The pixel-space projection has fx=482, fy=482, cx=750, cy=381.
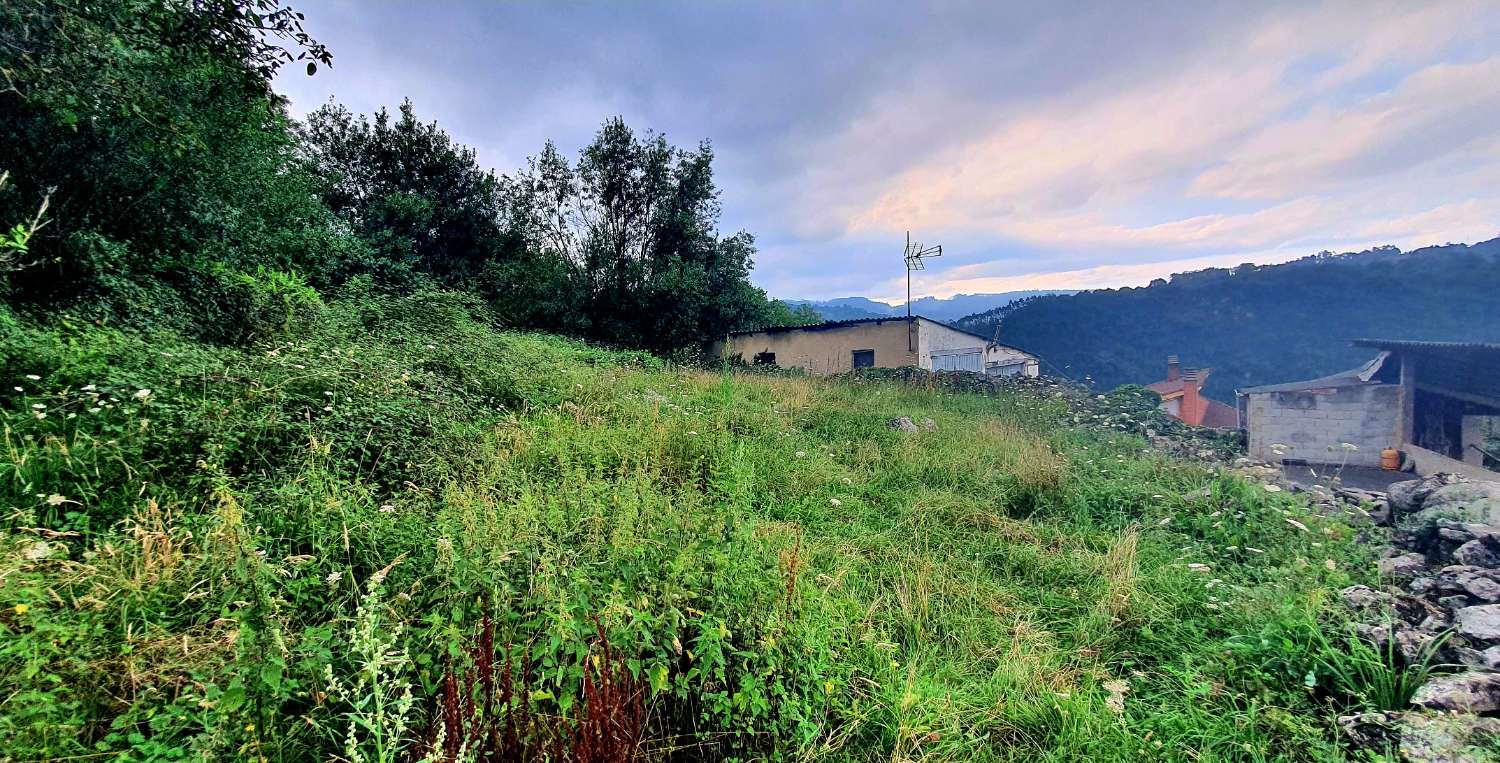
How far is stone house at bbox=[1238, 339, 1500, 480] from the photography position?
9.23 m

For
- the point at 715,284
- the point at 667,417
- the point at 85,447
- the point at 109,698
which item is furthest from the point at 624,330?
the point at 109,698

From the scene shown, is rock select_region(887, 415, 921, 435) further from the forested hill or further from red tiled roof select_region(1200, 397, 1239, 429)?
red tiled roof select_region(1200, 397, 1239, 429)

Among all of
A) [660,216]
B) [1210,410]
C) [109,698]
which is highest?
[660,216]

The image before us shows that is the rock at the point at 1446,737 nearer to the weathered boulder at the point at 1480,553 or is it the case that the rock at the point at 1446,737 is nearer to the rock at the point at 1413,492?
the weathered boulder at the point at 1480,553

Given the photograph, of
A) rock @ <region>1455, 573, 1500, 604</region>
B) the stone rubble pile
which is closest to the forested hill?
the stone rubble pile

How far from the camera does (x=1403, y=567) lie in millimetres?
3043

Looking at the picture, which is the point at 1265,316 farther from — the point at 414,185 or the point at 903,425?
the point at 414,185

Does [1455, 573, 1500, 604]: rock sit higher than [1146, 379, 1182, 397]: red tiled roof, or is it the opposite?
[1455, 573, 1500, 604]: rock

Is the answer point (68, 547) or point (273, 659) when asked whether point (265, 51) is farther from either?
point (273, 659)

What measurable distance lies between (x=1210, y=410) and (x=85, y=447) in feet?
105

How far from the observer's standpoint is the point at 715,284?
633 inches

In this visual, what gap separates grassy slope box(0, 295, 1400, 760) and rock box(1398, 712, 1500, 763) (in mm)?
236

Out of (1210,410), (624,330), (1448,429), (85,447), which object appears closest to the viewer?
(85,447)

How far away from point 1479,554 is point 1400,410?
42.6 feet
